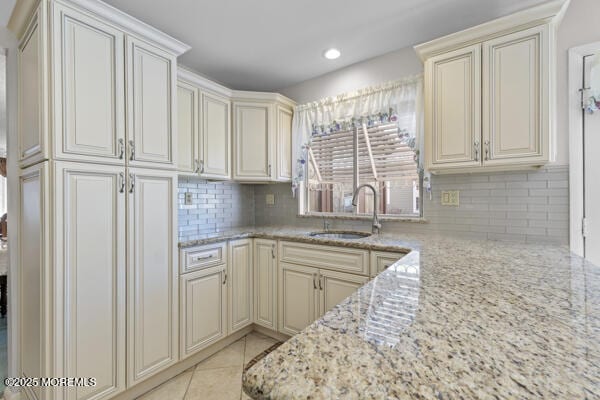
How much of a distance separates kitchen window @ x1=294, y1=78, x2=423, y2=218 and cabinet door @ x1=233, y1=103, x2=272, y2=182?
1.19ft

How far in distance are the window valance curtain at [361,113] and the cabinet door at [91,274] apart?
175 cm

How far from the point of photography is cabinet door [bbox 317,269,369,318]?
197 cm

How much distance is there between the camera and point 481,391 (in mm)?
398

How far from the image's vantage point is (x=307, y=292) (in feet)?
7.30

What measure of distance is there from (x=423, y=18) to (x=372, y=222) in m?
1.64

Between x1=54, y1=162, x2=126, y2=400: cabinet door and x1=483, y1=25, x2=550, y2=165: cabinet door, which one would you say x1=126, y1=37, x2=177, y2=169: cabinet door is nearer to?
x1=54, y1=162, x2=126, y2=400: cabinet door

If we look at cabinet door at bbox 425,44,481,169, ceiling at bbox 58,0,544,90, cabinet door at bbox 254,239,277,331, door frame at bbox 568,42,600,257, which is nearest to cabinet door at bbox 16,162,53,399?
ceiling at bbox 58,0,544,90

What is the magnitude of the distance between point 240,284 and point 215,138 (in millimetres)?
1359

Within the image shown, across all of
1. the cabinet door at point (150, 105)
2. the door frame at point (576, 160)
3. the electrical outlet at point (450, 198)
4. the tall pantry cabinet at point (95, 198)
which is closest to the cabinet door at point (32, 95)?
the tall pantry cabinet at point (95, 198)

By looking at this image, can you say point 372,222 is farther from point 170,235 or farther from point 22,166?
point 22,166

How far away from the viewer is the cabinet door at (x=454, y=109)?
1.75 m

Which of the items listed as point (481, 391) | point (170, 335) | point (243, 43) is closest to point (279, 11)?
point (243, 43)

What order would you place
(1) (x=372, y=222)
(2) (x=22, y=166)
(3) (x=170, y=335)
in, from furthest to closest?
(1) (x=372, y=222) → (3) (x=170, y=335) → (2) (x=22, y=166)

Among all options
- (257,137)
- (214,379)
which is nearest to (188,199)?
(257,137)
